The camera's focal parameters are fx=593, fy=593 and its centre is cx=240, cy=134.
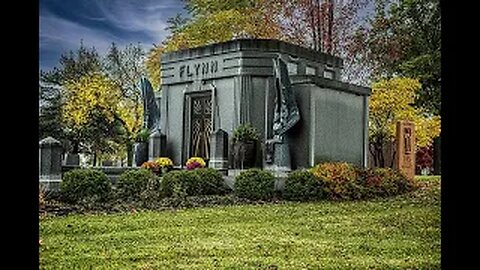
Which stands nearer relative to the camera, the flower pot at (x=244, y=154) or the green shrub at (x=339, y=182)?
the green shrub at (x=339, y=182)

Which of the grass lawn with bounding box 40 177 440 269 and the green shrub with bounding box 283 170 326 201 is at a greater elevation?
the green shrub with bounding box 283 170 326 201

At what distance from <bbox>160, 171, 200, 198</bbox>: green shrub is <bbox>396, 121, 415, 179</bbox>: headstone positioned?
95.2 inches

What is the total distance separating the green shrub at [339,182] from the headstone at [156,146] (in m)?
2.72

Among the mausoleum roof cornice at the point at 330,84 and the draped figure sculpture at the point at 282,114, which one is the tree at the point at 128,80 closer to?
the draped figure sculpture at the point at 282,114

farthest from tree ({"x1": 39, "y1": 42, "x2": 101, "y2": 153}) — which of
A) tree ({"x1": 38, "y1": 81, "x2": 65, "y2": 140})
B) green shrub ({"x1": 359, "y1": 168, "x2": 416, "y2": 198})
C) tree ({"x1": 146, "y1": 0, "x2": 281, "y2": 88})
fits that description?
green shrub ({"x1": 359, "y1": 168, "x2": 416, "y2": 198})

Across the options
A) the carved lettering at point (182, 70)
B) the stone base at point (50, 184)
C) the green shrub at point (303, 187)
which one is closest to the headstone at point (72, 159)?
the carved lettering at point (182, 70)

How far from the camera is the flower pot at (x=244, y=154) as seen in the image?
6129mm

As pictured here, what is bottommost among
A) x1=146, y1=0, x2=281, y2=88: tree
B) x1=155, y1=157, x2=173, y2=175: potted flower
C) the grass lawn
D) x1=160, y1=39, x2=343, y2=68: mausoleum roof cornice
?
the grass lawn

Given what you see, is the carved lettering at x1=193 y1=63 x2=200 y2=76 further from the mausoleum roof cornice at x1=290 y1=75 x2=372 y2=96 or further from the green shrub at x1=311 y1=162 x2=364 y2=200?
the green shrub at x1=311 y1=162 x2=364 y2=200

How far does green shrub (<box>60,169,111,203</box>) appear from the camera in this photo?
4152 millimetres

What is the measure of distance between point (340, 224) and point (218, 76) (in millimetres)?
4051

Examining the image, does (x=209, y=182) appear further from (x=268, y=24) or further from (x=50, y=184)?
(x=268, y=24)
